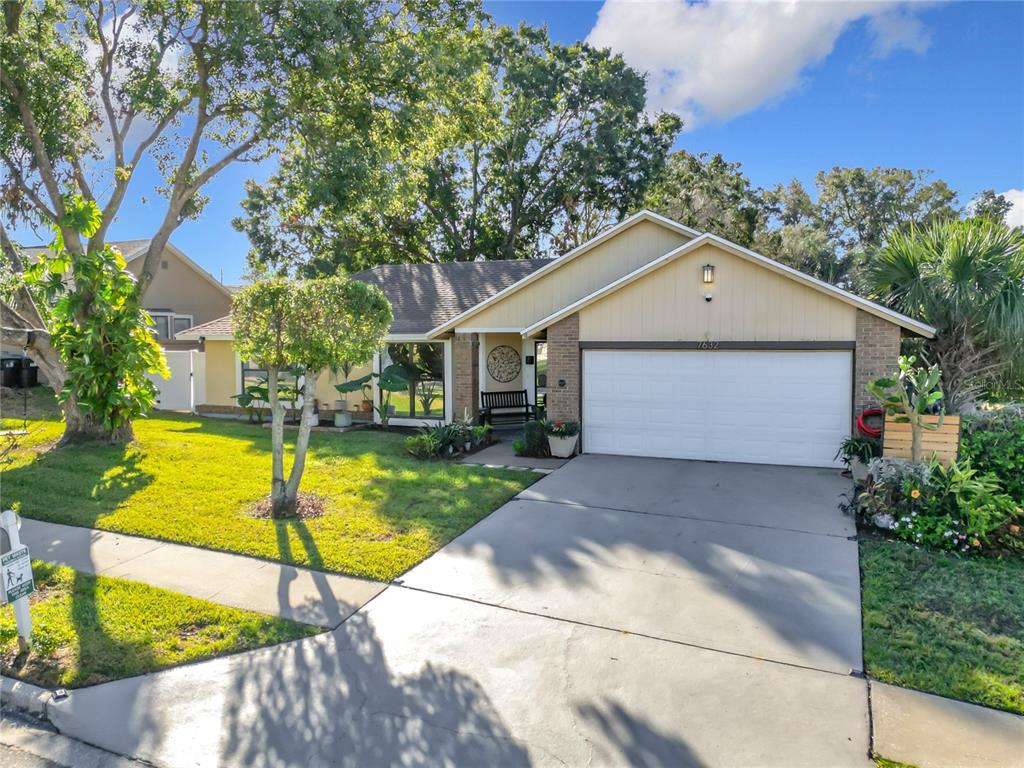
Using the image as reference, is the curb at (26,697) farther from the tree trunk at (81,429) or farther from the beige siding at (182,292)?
the beige siding at (182,292)

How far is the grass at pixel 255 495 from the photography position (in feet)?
22.6

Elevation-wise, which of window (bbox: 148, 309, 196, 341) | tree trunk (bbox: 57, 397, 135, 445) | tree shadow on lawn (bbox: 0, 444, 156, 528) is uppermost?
window (bbox: 148, 309, 196, 341)

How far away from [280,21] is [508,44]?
16993mm

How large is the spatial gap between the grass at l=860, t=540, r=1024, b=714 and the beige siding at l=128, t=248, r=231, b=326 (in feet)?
74.0

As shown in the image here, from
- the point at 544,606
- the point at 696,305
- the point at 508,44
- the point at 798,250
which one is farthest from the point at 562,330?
the point at 798,250

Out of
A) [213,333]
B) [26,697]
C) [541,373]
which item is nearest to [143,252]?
[213,333]

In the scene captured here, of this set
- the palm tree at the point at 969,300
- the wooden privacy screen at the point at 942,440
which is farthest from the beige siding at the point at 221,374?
the palm tree at the point at 969,300

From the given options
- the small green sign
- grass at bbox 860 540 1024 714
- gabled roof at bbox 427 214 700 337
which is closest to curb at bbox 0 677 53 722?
the small green sign

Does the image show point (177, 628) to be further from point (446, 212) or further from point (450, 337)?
point (446, 212)

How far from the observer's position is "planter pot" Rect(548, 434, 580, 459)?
1154 cm

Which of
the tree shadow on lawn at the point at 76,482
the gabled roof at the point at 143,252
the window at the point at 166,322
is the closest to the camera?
the tree shadow on lawn at the point at 76,482

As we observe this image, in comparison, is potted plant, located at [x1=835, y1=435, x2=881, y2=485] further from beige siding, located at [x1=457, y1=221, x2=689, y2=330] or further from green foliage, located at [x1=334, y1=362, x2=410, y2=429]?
green foliage, located at [x1=334, y1=362, x2=410, y2=429]

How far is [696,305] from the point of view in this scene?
11148 millimetres

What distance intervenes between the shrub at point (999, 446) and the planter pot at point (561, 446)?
6001mm
